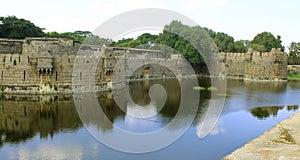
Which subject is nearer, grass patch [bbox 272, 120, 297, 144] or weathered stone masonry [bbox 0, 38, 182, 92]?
grass patch [bbox 272, 120, 297, 144]

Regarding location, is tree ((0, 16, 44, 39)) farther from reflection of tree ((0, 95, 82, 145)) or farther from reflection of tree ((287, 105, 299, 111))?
reflection of tree ((287, 105, 299, 111))

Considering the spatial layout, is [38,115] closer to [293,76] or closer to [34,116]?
[34,116]

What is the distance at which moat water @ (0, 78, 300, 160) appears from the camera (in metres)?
12.5

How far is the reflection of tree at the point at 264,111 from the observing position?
68.2 feet

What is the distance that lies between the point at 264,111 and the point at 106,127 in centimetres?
1109

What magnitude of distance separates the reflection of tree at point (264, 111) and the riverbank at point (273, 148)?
548 cm

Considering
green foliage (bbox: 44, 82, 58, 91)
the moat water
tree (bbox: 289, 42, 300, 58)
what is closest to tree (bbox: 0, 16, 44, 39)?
green foliage (bbox: 44, 82, 58, 91)

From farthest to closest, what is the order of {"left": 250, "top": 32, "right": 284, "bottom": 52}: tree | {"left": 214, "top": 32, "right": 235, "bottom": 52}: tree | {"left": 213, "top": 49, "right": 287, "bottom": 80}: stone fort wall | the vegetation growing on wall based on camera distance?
{"left": 250, "top": 32, "right": 284, "bottom": 52}: tree < {"left": 214, "top": 32, "right": 235, "bottom": 52}: tree < the vegetation growing on wall < {"left": 213, "top": 49, "right": 287, "bottom": 80}: stone fort wall

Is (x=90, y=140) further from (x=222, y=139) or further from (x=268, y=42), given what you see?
(x=268, y=42)

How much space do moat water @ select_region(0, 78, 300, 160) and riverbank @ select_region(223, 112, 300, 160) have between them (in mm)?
945

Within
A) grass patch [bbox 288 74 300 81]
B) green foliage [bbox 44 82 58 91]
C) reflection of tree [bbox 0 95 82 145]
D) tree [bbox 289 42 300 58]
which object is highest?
tree [bbox 289 42 300 58]

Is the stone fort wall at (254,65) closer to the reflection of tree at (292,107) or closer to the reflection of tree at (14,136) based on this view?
the reflection of tree at (292,107)

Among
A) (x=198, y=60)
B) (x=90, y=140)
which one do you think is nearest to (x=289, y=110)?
(x=90, y=140)

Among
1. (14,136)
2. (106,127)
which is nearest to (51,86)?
(106,127)
